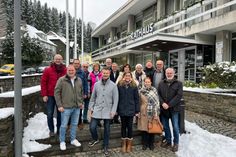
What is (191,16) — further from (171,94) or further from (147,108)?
(147,108)

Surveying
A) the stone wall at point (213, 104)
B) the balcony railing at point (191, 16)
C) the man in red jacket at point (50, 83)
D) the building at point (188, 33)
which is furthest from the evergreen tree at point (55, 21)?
the man in red jacket at point (50, 83)

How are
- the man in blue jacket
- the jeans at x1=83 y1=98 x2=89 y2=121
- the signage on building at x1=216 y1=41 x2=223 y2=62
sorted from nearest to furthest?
1. the man in blue jacket
2. the jeans at x1=83 y1=98 x2=89 y2=121
3. the signage on building at x1=216 y1=41 x2=223 y2=62

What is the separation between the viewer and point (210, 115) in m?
9.88

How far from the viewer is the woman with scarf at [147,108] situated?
237 inches

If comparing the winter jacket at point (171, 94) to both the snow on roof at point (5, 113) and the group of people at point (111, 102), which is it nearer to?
the group of people at point (111, 102)

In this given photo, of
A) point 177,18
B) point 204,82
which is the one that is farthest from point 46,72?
point 177,18

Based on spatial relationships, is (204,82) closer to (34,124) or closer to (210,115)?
(210,115)

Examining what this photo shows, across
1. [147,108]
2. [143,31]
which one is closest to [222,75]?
[147,108]

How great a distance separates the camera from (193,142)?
6.38 m

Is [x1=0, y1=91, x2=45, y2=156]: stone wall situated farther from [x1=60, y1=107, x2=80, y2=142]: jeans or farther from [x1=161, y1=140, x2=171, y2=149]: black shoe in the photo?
[x1=161, y1=140, x2=171, y2=149]: black shoe

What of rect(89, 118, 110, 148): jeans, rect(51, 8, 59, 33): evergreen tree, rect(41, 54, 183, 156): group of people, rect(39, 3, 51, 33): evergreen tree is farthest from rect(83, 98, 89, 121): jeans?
rect(51, 8, 59, 33): evergreen tree

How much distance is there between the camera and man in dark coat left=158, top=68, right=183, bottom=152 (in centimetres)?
595

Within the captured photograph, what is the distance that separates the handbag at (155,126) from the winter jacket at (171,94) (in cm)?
30

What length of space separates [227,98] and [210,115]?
3.74 feet
